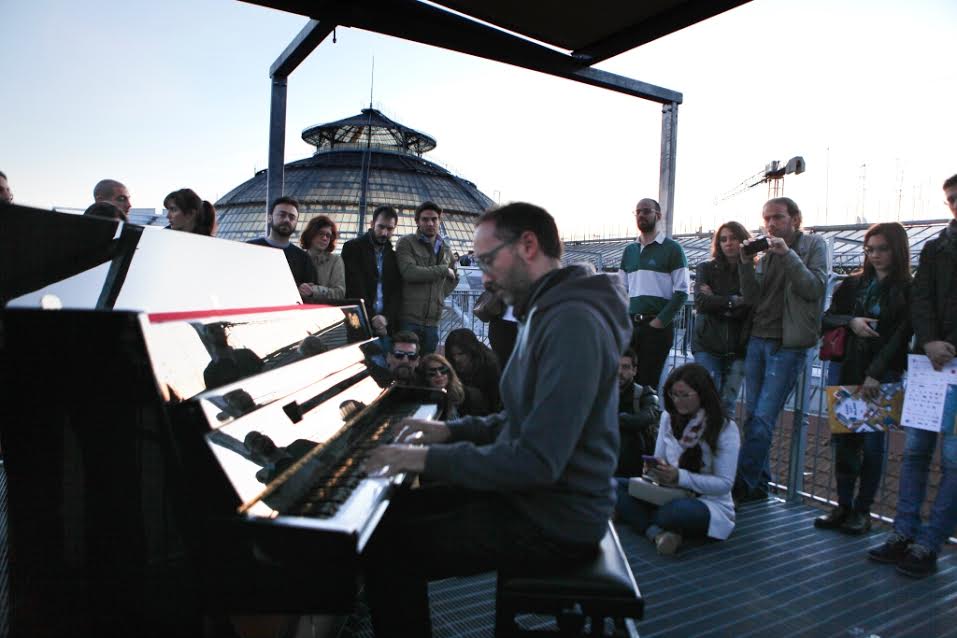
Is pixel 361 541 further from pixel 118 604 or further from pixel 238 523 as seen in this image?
pixel 118 604

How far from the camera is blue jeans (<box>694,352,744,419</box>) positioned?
494cm

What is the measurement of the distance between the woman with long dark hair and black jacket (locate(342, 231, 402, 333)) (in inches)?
106

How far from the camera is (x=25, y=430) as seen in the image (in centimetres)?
160

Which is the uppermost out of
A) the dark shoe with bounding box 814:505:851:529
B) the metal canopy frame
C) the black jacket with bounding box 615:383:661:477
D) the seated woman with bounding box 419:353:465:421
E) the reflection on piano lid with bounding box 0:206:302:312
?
the metal canopy frame

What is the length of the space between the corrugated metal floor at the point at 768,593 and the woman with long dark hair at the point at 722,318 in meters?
1.30

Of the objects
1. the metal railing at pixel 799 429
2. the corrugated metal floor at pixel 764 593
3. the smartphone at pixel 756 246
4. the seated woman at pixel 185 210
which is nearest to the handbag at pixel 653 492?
the corrugated metal floor at pixel 764 593

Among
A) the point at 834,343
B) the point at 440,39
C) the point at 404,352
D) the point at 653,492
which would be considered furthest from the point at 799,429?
the point at 440,39

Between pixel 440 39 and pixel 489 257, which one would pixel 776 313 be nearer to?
pixel 440 39

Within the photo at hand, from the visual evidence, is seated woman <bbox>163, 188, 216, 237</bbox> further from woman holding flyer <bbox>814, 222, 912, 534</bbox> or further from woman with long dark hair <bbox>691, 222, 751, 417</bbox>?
woman holding flyer <bbox>814, 222, 912, 534</bbox>

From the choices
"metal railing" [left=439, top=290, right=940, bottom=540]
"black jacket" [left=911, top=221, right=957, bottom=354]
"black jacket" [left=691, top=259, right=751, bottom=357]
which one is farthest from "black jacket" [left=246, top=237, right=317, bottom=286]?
"black jacket" [left=911, top=221, right=957, bottom=354]

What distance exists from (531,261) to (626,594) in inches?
43.4

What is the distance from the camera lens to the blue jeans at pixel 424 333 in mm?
5656

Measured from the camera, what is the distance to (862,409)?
12.9ft

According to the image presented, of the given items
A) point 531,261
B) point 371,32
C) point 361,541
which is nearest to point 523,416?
point 531,261
